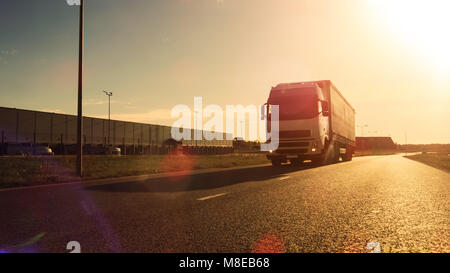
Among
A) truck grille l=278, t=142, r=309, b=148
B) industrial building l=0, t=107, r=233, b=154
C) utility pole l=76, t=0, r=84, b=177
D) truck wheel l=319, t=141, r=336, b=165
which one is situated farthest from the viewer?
industrial building l=0, t=107, r=233, b=154

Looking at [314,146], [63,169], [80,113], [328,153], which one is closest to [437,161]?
[328,153]

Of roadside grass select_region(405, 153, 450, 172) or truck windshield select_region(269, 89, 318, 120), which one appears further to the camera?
roadside grass select_region(405, 153, 450, 172)

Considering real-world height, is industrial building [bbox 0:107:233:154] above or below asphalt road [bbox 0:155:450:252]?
above

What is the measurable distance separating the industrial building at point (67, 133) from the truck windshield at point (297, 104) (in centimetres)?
3866

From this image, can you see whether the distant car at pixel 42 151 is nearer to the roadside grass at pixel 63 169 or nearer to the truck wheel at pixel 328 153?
the roadside grass at pixel 63 169

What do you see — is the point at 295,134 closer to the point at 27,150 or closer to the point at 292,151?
the point at 292,151

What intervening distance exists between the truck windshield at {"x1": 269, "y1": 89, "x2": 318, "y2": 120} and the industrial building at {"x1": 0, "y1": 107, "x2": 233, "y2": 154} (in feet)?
Result: 127

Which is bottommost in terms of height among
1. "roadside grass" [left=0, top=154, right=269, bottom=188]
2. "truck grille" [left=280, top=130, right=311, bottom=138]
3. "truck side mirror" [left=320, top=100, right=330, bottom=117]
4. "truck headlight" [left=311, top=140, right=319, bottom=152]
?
"roadside grass" [left=0, top=154, right=269, bottom=188]

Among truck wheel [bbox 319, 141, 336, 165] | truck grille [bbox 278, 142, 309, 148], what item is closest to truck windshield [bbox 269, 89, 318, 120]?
truck grille [bbox 278, 142, 309, 148]

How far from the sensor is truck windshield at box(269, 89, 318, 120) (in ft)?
63.3

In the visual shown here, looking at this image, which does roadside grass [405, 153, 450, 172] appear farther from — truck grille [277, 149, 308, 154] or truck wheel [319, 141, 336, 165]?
truck grille [277, 149, 308, 154]

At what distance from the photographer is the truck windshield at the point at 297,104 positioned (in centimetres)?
1928
